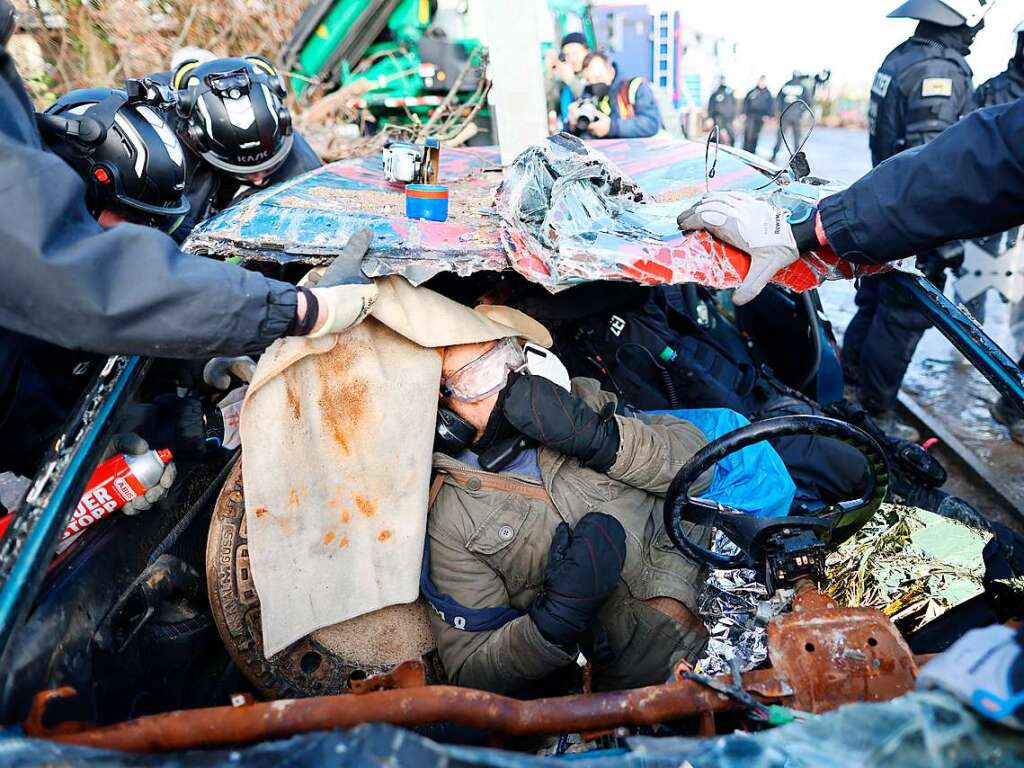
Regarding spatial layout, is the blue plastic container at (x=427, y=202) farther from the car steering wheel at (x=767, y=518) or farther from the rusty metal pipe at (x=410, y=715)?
the rusty metal pipe at (x=410, y=715)

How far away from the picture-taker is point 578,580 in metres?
1.99

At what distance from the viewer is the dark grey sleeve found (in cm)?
153

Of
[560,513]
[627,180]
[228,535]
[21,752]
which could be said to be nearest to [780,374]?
[627,180]

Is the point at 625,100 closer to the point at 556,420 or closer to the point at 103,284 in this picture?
the point at 556,420

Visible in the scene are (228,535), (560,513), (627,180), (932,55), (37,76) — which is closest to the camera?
(228,535)

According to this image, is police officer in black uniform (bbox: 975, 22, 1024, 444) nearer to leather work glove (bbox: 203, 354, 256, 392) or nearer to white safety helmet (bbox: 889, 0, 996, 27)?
white safety helmet (bbox: 889, 0, 996, 27)

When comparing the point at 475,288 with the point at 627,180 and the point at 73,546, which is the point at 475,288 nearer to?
the point at 627,180

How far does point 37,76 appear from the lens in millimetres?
8992

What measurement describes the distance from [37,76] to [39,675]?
383 inches

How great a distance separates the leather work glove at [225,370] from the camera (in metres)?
2.48

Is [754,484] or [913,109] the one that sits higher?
[913,109]

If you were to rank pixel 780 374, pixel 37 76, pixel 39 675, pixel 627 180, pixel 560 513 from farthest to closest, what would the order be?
1. pixel 37 76
2. pixel 780 374
3. pixel 627 180
4. pixel 560 513
5. pixel 39 675

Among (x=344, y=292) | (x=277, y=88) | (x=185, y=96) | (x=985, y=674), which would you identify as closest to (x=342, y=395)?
(x=344, y=292)

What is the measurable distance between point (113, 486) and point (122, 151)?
1.20m
